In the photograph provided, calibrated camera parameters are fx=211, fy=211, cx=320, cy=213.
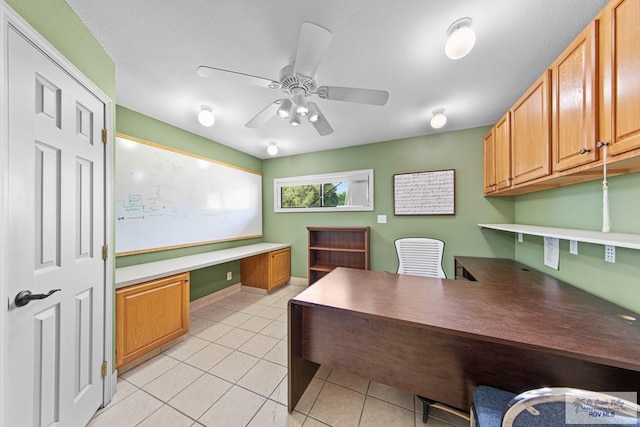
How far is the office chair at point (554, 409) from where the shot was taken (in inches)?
20.6

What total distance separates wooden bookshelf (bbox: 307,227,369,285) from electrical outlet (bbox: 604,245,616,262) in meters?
2.29

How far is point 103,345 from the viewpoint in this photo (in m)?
1.50

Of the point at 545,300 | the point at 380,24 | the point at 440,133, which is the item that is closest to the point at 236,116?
the point at 380,24

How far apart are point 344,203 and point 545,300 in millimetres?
2677

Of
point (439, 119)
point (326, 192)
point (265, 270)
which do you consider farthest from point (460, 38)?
point (265, 270)

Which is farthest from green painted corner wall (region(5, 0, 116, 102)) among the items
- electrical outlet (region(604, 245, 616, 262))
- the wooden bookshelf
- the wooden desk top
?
electrical outlet (region(604, 245, 616, 262))

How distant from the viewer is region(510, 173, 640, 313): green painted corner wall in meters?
1.24

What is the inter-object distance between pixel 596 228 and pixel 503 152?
101 centimetres

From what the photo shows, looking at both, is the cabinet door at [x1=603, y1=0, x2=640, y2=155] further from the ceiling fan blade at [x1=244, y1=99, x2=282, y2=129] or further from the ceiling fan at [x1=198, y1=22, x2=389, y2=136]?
the ceiling fan blade at [x1=244, y1=99, x2=282, y2=129]

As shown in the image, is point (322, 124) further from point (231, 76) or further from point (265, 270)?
point (265, 270)

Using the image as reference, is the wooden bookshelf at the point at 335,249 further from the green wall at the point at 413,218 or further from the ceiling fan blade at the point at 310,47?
the ceiling fan blade at the point at 310,47

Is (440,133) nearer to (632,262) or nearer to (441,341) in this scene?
(632,262)

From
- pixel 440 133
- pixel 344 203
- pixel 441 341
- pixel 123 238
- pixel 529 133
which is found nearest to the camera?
pixel 441 341

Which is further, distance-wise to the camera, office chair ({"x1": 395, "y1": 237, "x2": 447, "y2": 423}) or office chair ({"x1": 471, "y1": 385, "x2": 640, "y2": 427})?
office chair ({"x1": 395, "y1": 237, "x2": 447, "y2": 423})
